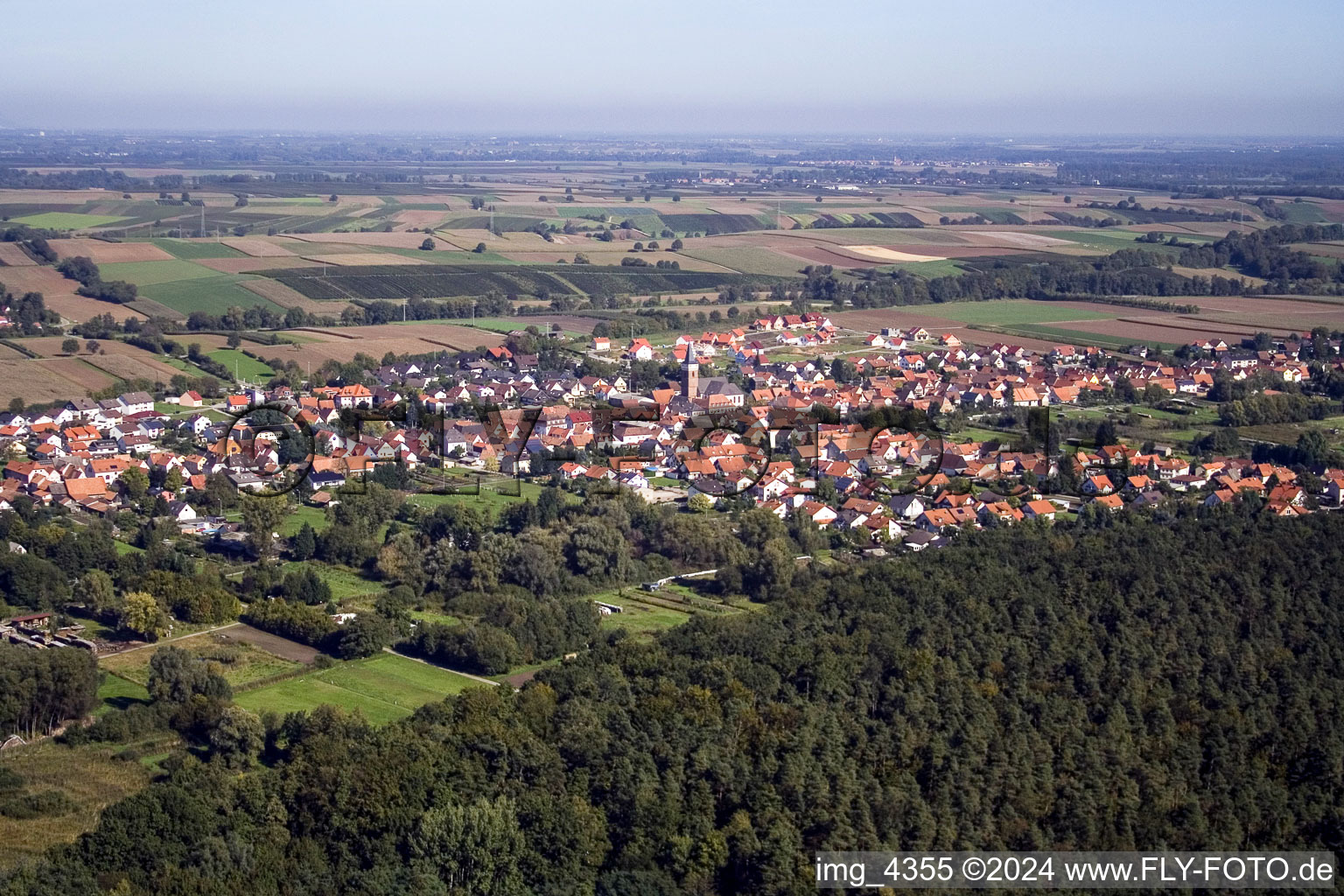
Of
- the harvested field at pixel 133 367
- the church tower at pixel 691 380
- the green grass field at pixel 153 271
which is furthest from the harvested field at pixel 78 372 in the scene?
the church tower at pixel 691 380

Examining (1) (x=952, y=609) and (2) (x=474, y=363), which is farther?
(2) (x=474, y=363)

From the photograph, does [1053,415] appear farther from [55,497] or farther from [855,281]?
[855,281]

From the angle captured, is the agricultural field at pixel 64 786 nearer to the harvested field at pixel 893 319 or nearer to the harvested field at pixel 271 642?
the harvested field at pixel 271 642

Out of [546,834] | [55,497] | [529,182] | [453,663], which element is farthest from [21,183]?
[546,834]

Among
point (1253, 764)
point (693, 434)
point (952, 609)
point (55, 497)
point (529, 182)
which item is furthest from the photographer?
point (529, 182)

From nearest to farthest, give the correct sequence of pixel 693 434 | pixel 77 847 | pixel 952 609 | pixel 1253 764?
pixel 77 847, pixel 1253 764, pixel 952 609, pixel 693 434

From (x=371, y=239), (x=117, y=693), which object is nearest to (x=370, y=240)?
(x=371, y=239)

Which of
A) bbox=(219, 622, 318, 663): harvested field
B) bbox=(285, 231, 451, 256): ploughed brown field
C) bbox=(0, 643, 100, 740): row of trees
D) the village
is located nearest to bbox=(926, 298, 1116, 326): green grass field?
the village

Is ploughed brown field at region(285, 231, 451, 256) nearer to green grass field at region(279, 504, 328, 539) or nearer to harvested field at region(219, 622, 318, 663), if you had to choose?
green grass field at region(279, 504, 328, 539)
